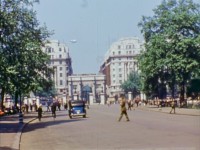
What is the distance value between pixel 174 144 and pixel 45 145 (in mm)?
4884

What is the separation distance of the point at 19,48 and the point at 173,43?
35536 millimetres

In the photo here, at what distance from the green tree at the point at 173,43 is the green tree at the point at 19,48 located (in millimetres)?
15396

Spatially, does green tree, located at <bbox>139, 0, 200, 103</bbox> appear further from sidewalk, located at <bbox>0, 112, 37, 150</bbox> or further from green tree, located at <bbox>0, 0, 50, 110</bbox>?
sidewalk, located at <bbox>0, 112, 37, 150</bbox>

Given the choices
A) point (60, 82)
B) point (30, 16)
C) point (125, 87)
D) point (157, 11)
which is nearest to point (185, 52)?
point (157, 11)

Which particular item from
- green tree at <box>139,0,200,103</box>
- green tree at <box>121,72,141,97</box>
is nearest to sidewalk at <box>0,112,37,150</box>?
green tree at <box>139,0,200,103</box>

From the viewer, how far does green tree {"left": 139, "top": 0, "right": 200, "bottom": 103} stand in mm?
66688

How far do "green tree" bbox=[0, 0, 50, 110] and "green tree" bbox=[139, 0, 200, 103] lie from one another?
15.4 meters

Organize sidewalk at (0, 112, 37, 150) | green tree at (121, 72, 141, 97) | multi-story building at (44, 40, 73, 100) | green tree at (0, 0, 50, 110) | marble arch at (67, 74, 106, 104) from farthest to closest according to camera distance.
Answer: multi-story building at (44, 40, 73, 100) → marble arch at (67, 74, 106, 104) → green tree at (121, 72, 141, 97) → green tree at (0, 0, 50, 110) → sidewalk at (0, 112, 37, 150)

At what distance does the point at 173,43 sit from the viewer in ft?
222

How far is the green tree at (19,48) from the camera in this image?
31078 mm

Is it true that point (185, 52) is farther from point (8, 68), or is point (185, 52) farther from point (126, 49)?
point (126, 49)

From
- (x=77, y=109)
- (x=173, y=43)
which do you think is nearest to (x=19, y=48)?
(x=77, y=109)

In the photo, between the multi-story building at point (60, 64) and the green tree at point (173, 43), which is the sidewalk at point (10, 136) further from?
the multi-story building at point (60, 64)

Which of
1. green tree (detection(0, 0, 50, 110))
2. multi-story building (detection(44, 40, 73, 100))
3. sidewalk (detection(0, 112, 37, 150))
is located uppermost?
multi-story building (detection(44, 40, 73, 100))
